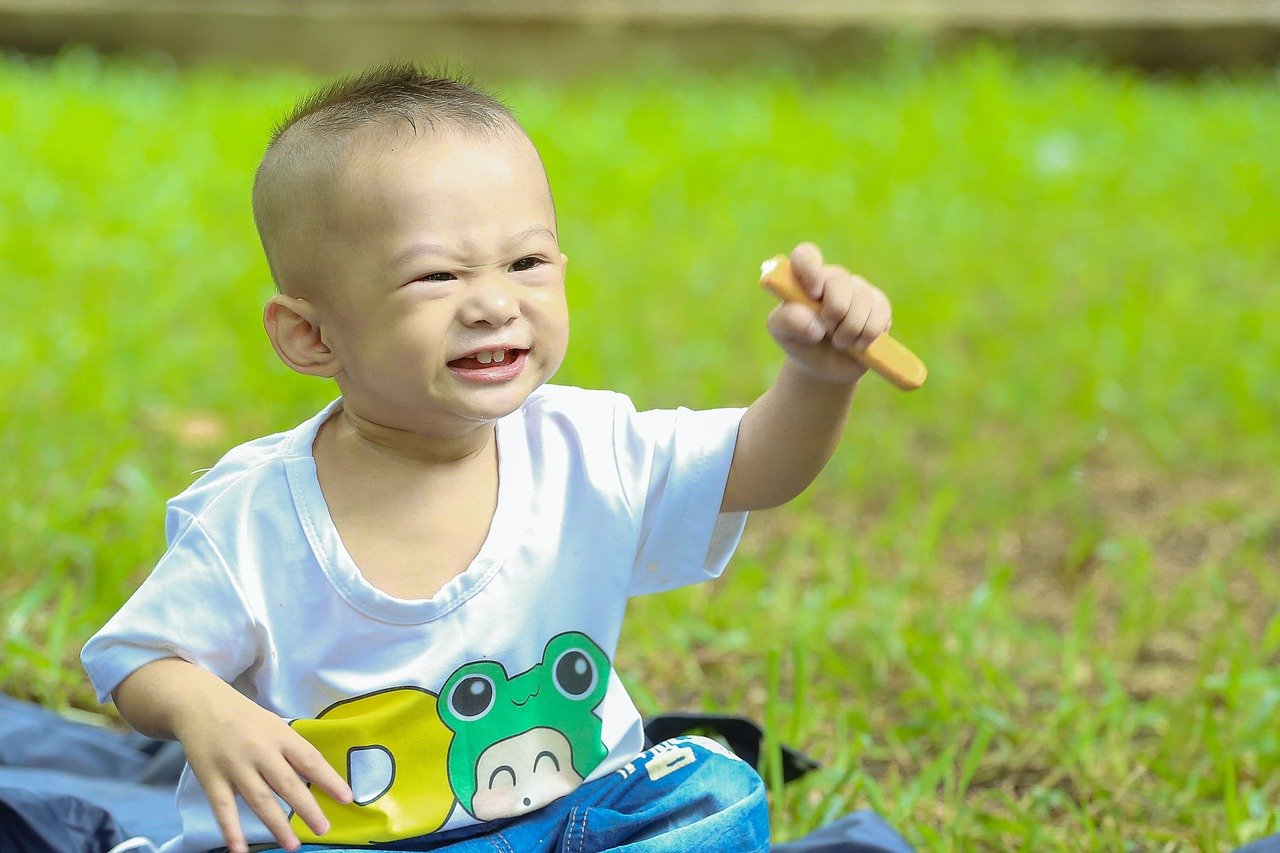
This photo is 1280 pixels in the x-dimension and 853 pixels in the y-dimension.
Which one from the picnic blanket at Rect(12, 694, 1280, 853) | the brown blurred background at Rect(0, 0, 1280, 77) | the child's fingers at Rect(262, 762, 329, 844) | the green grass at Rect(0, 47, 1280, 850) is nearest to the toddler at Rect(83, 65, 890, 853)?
the child's fingers at Rect(262, 762, 329, 844)

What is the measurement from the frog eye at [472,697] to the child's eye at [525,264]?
1.25ft

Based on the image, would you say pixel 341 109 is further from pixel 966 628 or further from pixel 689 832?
pixel 966 628

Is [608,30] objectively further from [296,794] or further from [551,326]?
[296,794]

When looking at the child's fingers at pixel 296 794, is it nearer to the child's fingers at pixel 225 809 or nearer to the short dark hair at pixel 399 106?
the child's fingers at pixel 225 809

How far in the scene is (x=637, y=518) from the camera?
1.40 meters

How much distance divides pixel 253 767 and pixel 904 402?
2.16 meters

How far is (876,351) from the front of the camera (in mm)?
1244

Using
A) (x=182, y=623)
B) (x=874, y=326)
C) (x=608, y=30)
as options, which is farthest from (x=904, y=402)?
(x=608, y=30)

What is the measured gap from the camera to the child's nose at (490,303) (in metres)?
1.21

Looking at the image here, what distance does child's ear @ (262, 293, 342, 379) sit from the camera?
127 cm

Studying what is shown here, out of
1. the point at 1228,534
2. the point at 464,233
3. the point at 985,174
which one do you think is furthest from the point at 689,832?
the point at 985,174

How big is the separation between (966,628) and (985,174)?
292 cm

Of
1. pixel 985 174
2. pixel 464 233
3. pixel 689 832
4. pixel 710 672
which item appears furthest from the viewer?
pixel 985 174

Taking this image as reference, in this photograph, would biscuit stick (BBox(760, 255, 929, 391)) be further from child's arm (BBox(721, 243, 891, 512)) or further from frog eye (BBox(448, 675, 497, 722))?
frog eye (BBox(448, 675, 497, 722))
